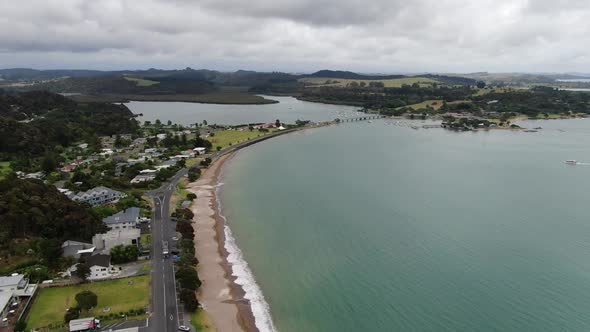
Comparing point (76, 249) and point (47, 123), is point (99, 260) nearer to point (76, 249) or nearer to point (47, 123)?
point (76, 249)

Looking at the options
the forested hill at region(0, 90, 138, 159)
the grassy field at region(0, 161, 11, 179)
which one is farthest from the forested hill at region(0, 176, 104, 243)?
the forested hill at region(0, 90, 138, 159)

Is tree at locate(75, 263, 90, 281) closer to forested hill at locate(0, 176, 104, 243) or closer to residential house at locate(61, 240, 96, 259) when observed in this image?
residential house at locate(61, 240, 96, 259)

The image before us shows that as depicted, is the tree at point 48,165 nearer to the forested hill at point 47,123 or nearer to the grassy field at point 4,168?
the grassy field at point 4,168

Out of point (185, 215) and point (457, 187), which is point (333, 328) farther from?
point (457, 187)

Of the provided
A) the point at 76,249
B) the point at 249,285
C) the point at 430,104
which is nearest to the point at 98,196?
the point at 76,249

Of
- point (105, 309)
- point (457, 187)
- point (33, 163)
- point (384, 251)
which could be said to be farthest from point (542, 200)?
point (33, 163)

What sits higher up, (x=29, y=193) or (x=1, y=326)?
(x=29, y=193)
